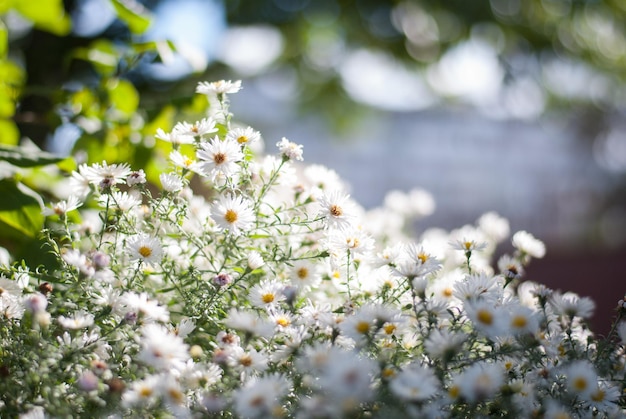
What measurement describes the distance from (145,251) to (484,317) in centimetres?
32

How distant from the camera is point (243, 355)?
539 millimetres

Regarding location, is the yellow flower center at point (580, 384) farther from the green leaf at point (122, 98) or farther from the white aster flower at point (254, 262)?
the green leaf at point (122, 98)

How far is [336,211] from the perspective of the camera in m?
0.65

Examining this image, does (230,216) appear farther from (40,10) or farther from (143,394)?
(40,10)

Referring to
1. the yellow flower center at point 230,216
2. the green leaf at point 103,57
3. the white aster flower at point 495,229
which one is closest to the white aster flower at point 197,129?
the yellow flower center at point 230,216

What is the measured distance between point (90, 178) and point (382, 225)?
53 centimetres

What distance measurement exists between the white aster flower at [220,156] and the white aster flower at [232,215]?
0.10 ft

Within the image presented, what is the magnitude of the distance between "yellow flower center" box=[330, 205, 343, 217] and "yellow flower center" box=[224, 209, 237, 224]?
10cm

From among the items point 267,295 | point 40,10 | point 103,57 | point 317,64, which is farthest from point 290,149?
point 317,64

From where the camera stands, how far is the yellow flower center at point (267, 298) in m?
0.60

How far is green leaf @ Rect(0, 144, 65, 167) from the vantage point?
771 mm

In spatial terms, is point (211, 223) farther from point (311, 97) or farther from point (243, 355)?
point (311, 97)

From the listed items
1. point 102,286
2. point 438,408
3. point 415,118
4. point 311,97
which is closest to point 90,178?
point 102,286

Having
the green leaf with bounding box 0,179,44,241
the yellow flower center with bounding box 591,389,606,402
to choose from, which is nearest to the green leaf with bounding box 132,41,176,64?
the green leaf with bounding box 0,179,44,241
